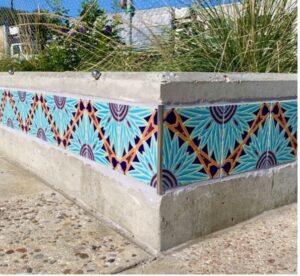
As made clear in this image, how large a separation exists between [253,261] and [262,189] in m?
0.77

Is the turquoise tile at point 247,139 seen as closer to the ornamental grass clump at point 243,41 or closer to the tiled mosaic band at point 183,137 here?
the tiled mosaic band at point 183,137

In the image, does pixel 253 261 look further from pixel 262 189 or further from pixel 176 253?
pixel 262 189

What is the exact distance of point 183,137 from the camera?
8.03ft

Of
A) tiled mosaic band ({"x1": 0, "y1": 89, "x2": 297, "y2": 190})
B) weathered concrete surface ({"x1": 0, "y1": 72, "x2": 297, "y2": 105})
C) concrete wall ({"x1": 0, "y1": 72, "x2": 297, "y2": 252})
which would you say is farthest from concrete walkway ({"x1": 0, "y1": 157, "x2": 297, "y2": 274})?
weathered concrete surface ({"x1": 0, "y1": 72, "x2": 297, "y2": 105})

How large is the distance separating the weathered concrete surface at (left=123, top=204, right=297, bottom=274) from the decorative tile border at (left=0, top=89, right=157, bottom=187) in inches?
20.5

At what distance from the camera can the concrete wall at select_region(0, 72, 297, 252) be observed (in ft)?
7.90

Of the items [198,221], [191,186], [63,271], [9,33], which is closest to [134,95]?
[191,186]

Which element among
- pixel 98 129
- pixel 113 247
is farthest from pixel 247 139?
pixel 113 247

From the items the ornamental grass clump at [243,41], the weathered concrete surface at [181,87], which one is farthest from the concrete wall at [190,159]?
the ornamental grass clump at [243,41]

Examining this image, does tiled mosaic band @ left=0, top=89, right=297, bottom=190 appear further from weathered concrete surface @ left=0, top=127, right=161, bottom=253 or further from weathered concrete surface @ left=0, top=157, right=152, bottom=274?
weathered concrete surface @ left=0, top=157, right=152, bottom=274

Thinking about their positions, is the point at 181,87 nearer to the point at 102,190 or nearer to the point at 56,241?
the point at 102,190

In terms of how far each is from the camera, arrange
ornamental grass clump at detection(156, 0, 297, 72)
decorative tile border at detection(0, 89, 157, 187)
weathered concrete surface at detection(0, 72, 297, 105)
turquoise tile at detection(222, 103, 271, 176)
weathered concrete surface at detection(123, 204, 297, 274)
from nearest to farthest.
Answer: weathered concrete surface at detection(123, 204, 297, 274) → weathered concrete surface at detection(0, 72, 297, 105) → decorative tile border at detection(0, 89, 157, 187) → turquoise tile at detection(222, 103, 271, 176) → ornamental grass clump at detection(156, 0, 297, 72)

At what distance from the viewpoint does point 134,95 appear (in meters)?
2.53

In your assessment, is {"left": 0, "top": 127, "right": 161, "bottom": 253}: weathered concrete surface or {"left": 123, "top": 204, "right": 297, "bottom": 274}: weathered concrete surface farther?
{"left": 0, "top": 127, "right": 161, "bottom": 253}: weathered concrete surface
